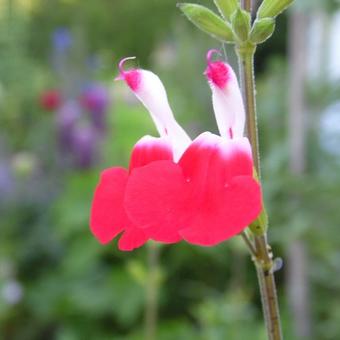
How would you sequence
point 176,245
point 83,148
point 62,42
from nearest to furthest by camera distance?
1. point 176,245
2. point 83,148
3. point 62,42

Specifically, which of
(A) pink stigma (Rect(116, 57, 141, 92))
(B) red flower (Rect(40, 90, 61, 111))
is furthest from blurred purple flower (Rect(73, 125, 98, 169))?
(A) pink stigma (Rect(116, 57, 141, 92))

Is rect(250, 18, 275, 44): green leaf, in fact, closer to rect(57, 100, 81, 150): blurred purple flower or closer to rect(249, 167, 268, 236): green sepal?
rect(249, 167, 268, 236): green sepal

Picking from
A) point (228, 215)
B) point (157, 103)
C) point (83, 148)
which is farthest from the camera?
point (83, 148)

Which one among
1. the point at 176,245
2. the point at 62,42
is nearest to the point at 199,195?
the point at 176,245

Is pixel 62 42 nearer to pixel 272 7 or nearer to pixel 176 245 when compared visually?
pixel 176 245

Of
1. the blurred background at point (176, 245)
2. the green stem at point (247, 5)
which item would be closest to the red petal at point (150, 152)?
the green stem at point (247, 5)

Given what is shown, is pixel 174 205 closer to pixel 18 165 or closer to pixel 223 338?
pixel 223 338
